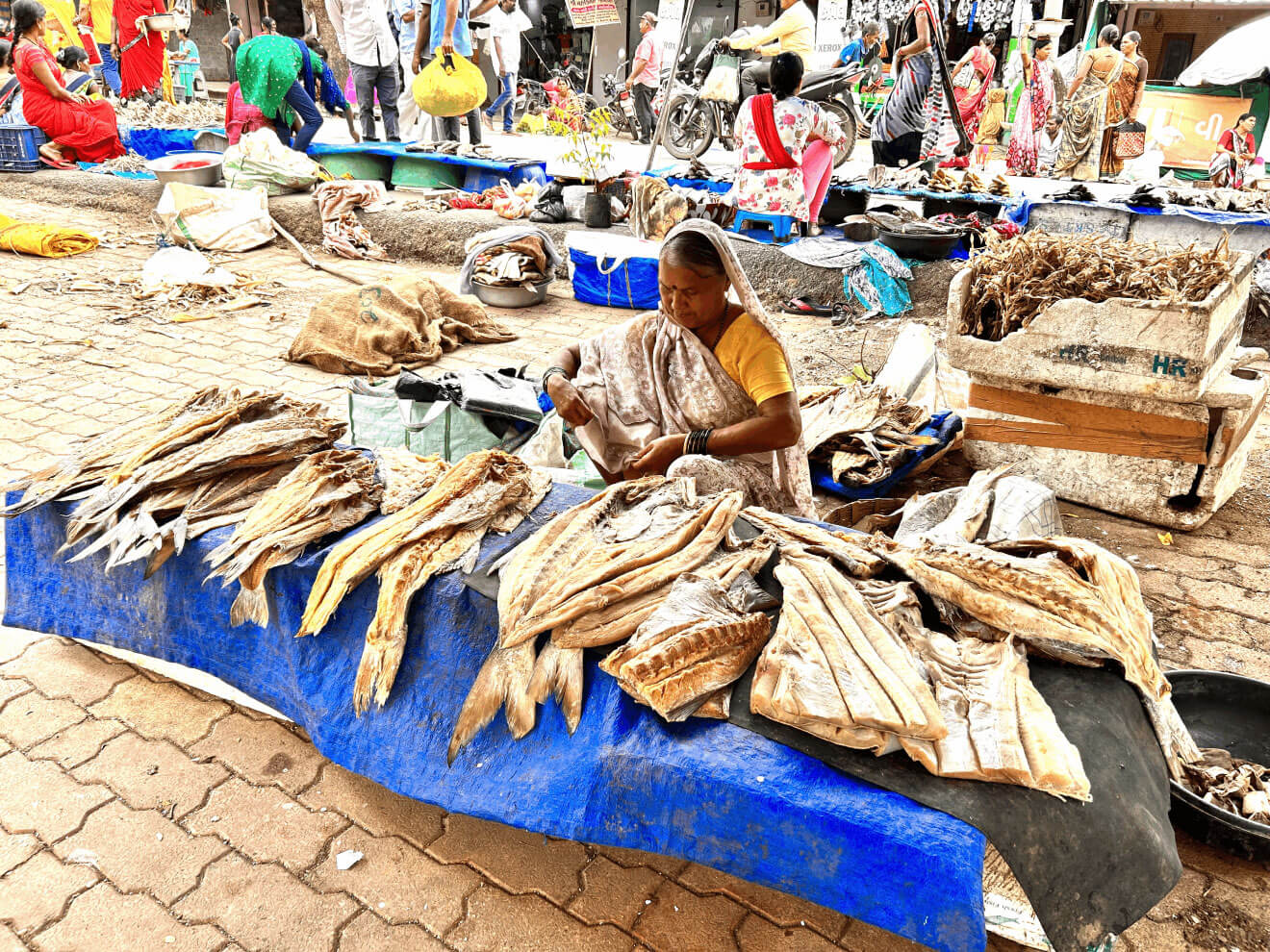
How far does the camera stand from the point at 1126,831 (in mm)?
1511

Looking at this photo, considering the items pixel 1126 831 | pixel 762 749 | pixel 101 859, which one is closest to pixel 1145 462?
pixel 1126 831

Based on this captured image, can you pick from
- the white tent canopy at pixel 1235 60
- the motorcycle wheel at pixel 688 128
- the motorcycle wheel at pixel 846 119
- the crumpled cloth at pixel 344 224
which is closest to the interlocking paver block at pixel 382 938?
the crumpled cloth at pixel 344 224

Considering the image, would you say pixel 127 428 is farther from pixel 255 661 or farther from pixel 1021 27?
pixel 1021 27

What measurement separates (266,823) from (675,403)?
175 cm

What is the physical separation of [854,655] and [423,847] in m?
1.20

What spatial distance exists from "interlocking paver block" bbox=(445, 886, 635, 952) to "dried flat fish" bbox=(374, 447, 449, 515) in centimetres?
104

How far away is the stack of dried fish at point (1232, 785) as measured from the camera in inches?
82.8

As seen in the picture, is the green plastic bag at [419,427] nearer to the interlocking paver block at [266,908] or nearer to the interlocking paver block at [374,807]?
the interlocking paver block at [374,807]

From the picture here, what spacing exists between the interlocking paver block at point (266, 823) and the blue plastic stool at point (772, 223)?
20.7ft

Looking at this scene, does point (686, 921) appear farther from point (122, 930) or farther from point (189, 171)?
point (189, 171)

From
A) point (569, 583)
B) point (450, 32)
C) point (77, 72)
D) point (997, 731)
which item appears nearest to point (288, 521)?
point (569, 583)

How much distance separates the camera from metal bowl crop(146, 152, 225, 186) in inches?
361

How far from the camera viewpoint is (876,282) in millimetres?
6793

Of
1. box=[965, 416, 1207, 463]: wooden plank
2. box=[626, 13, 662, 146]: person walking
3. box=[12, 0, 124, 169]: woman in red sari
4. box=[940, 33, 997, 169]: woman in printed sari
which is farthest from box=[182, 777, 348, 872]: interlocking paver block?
box=[626, 13, 662, 146]: person walking
